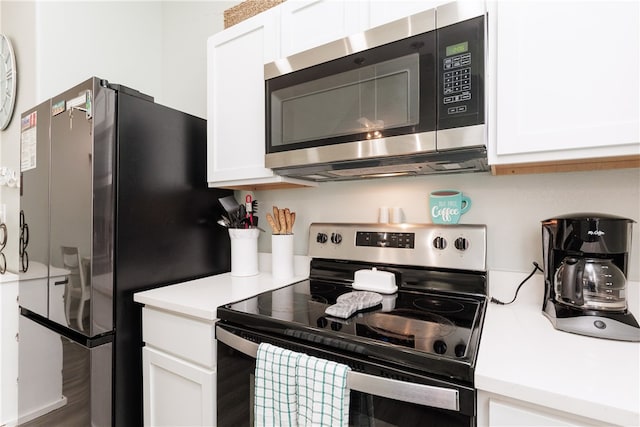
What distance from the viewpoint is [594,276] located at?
86cm

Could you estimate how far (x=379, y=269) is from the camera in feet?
4.42

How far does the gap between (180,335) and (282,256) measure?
552 mm

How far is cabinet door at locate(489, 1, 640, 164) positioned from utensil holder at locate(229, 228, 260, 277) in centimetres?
110

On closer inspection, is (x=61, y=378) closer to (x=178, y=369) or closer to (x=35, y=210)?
(x=178, y=369)

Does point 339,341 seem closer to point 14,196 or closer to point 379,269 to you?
point 379,269

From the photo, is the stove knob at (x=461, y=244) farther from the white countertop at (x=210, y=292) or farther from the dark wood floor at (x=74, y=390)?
the dark wood floor at (x=74, y=390)

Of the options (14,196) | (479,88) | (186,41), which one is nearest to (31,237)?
(14,196)

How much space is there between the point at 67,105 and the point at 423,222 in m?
1.58

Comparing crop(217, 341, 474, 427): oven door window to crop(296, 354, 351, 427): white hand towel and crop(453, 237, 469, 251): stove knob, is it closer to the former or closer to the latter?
crop(296, 354, 351, 427): white hand towel

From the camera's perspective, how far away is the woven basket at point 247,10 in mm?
1538

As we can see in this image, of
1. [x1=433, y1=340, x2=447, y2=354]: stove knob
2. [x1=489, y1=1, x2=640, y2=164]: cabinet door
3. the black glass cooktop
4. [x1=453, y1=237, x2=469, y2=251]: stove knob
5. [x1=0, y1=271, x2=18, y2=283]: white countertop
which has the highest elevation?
[x1=489, y1=1, x2=640, y2=164]: cabinet door

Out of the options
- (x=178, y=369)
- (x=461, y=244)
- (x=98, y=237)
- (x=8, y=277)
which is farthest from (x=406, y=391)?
(x=8, y=277)

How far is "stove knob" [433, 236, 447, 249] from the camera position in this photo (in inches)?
47.8

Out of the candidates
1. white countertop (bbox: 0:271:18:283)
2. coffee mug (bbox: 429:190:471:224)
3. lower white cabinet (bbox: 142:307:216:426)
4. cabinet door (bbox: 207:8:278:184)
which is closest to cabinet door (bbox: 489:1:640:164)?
coffee mug (bbox: 429:190:471:224)
